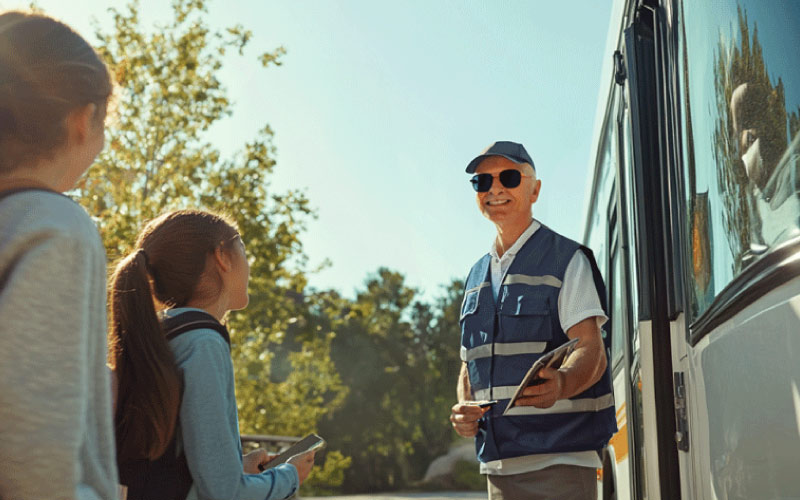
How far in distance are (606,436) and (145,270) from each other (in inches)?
66.2

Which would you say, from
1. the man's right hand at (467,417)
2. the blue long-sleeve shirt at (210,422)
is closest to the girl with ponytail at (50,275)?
the blue long-sleeve shirt at (210,422)

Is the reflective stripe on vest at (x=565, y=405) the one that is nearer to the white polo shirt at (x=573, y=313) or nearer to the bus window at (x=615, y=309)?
the white polo shirt at (x=573, y=313)

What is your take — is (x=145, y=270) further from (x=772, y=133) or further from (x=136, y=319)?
(x=772, y=133)

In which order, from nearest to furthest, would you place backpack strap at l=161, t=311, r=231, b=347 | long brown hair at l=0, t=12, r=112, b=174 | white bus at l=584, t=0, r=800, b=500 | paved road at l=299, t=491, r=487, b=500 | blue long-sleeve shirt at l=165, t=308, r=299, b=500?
long brown hair at l=0, t=12, r=112, b=174 → white bus at l=584, t=0, r=800, b=500 → blue long-sleeve shirt at l=165, t=308, r=299, b=500 → backpack strap at l=161, t=311, r=231, b=347 → paved road at l=299, t=491, r=487, b=500

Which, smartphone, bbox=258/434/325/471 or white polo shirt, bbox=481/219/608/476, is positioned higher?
white polo shirt, bbox=481/219/608/476

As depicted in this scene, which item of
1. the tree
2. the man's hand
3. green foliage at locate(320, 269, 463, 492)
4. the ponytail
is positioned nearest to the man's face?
the man's hand

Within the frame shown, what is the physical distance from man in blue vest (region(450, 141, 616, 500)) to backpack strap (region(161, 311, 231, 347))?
1.11 m

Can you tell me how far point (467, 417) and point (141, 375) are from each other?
1365 millimetres

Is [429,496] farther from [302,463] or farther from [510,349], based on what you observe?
[302,463]

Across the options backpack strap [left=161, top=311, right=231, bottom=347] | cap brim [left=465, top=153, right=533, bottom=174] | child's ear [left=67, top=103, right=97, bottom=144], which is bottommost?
backpack strap [left=161, top=311, right=231, bottom=347]

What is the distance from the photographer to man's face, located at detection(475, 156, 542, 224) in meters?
3.68

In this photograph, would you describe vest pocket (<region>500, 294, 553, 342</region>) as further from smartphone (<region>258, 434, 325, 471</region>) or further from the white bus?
smartphone (<region>258, 434, 325, 471</region>)

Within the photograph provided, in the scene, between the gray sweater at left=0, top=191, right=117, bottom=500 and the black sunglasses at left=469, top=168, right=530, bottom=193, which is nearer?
the gray sweater at left=0, top=191, right=117, bottom=500

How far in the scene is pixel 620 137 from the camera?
4.20 metres
